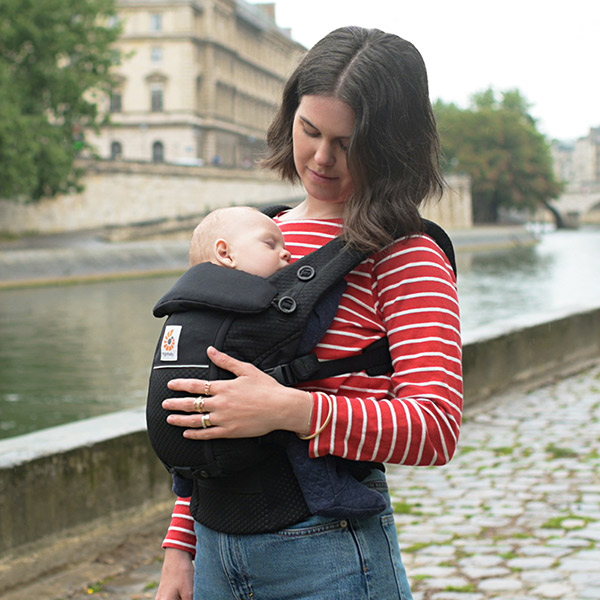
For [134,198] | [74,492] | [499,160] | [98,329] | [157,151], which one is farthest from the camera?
[499,160]

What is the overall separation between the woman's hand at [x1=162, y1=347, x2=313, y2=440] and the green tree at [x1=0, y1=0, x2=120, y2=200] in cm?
3446

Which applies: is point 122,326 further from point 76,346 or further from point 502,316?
point 502,316

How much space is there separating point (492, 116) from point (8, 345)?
6958cm

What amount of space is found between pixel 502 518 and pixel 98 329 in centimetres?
1407

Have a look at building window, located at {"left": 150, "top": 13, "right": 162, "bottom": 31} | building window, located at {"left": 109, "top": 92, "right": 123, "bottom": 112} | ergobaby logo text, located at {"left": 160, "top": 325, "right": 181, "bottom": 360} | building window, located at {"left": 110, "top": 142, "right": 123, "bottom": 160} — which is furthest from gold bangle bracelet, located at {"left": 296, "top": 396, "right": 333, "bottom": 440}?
building window, located at {"left": 150, "top": 13, "right": 162, "bottom": 31}

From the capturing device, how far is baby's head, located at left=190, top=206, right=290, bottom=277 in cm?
172

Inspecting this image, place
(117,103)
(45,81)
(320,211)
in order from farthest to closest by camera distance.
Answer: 1. (117,103)
2. (45,81)
3. (320,211)

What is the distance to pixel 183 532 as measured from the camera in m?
1.87

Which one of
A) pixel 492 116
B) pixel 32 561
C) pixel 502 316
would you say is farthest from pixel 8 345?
pixel 492 116

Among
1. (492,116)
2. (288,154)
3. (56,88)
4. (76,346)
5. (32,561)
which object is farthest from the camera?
(492,116)

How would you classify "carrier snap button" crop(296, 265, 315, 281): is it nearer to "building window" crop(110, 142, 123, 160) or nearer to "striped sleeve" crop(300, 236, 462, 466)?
"striped sleeve" crop(300, 236, 462, 466)

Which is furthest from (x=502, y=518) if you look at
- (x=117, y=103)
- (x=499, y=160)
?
(x=499, y=160)

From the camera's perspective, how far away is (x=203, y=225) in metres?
1.79

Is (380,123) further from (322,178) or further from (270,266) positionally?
(270,266)
